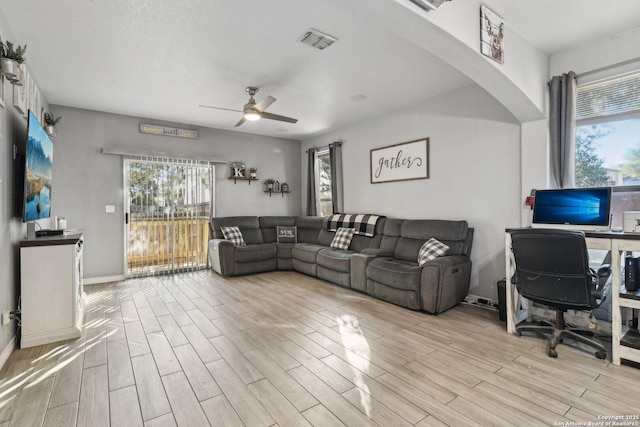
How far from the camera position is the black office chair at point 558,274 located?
7.41ft

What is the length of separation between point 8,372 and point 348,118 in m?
4.86

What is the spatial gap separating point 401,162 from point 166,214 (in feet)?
13.1

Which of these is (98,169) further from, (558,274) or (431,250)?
(558,274)

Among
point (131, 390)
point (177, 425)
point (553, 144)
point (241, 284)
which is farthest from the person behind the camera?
point (241, 284)

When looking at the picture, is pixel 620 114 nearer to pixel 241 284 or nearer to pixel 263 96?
pixel 263 96

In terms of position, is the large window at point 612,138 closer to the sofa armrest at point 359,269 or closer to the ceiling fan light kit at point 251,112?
the sofa armrest at point 359,269

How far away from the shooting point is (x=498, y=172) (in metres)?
3.53

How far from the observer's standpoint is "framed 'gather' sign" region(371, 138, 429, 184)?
14.3 ft

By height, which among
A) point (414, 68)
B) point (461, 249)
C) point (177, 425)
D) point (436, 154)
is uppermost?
point (414, 68)

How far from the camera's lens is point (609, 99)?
9.33ft

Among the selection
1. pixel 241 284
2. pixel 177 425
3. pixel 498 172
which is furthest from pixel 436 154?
pixel 177 425

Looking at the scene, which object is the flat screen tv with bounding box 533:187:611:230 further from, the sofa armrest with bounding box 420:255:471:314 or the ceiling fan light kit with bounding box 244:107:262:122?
the ceiling fan light kit with bounding box 244:107:262:122

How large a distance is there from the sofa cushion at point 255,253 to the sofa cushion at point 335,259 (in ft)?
3.25

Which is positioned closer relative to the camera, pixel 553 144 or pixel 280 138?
pixel 553 144
